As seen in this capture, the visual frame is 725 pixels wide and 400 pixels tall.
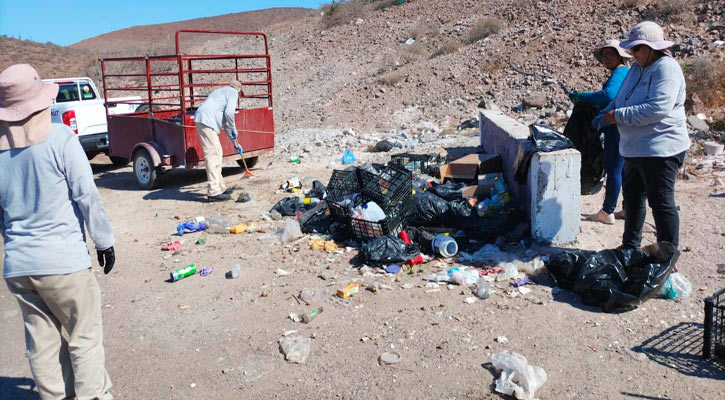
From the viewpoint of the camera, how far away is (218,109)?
25.7ft

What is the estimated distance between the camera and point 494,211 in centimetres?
561

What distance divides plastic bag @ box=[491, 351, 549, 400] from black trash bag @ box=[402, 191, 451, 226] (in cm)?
227

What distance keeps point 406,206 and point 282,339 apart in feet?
7.06

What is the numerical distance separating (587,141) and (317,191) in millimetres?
3221

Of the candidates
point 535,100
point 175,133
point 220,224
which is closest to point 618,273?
point 220,224

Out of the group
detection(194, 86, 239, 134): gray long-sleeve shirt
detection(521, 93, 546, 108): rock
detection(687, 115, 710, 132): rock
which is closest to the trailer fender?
detection(194, 86, 239, 134): gray long-sleeve shirt

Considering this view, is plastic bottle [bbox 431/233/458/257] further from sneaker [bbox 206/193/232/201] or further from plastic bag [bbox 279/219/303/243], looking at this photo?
sneaker [bbox 206/193/232/201]

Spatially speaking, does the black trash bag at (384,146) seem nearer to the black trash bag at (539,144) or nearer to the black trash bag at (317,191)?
the black trash bag at (317,191)

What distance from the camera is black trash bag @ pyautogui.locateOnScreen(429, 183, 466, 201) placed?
19.7 feet

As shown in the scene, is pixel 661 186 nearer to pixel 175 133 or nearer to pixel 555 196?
pixel 555 196

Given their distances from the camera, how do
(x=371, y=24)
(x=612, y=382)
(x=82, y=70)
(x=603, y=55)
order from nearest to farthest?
1. (x=612, y=382)
2. (x=603, y=55)
3. (x=371, y=24)
4. (x=82, y=70)

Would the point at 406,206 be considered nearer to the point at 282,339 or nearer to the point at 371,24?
the point at 282,339

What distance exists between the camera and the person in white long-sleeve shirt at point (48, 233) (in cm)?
285

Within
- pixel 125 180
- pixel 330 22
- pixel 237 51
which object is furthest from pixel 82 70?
pixel 125 180
